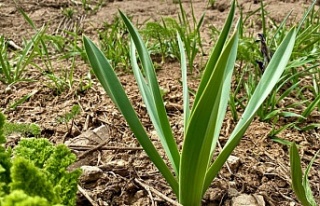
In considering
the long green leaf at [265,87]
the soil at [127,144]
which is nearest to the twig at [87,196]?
the soil at [127,144]

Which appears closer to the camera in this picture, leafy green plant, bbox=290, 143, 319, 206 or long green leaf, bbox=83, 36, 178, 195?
leafy green plant, bbox=290, 143, 319, 206

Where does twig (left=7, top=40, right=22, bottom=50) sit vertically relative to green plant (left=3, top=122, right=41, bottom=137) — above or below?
above

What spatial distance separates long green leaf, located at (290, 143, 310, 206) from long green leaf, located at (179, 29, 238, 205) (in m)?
0.17

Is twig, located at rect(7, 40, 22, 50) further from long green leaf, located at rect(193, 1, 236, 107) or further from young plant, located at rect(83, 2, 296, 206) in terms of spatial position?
long green leaf, located at rect(193, 1, 236, 107)

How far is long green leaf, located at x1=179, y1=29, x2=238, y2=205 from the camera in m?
0.83

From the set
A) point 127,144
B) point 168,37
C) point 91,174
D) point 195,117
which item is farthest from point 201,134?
point 168,37

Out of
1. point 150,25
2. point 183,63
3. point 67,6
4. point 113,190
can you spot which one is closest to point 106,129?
point 113,190

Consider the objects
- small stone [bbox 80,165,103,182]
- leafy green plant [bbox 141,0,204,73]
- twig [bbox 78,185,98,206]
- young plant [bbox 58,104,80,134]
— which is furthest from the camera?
leafy green plant [bbox 141,0,204,73]

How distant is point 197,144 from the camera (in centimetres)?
93

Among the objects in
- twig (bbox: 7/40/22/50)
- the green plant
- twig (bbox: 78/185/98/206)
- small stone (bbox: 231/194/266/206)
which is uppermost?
twig (bbox: 7/40/22/50)

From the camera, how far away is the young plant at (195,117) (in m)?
0.90

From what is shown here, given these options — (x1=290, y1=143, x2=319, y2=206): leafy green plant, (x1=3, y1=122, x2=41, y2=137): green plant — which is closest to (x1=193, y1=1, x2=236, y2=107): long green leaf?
(x1=290, y1=143, x2=319, y2=206): leafy green plant

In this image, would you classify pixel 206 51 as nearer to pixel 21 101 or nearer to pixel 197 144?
pixel 21 101

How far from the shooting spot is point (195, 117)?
0.88m
